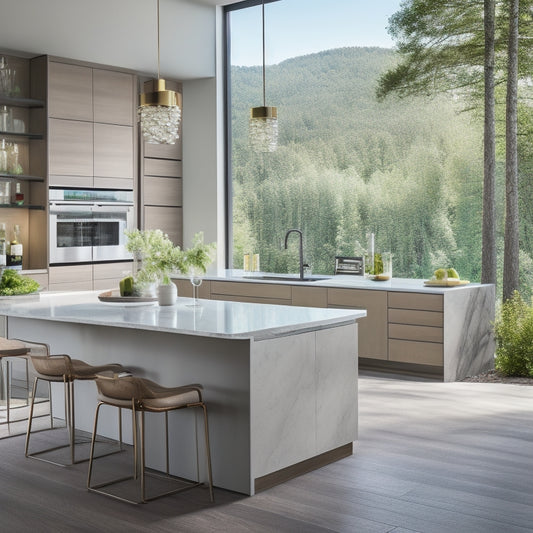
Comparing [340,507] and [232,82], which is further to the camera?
[232,82]

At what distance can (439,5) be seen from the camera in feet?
23.2

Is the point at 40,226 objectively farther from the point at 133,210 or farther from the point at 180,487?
the point at 180,487

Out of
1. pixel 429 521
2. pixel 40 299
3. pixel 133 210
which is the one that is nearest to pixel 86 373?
pixel 40 299

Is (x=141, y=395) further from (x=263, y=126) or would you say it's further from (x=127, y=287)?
(x=263, y=126)

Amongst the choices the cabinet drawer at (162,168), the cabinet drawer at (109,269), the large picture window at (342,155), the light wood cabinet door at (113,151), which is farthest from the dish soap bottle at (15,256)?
the large picture window at (342,155)

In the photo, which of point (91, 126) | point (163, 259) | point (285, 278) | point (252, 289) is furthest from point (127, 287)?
point (91, 126)

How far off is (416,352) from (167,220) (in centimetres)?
367

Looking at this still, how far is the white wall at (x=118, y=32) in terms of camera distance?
6926mm

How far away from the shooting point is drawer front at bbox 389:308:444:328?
20.1ft

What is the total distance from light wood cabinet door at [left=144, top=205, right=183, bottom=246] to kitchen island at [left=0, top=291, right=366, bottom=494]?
13.1 ft

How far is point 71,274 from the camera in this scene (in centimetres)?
767

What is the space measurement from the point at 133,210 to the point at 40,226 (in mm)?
1144

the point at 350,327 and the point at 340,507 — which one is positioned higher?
the point at 350,327

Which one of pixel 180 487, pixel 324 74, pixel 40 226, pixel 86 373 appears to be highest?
pixel 324 74
